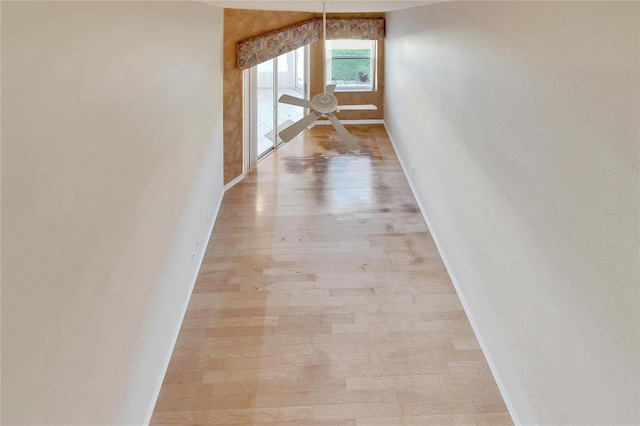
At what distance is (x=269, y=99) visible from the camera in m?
8.34

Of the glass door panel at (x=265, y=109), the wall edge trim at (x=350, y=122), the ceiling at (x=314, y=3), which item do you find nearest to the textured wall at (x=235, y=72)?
the glass door panel at (x=265, y=109)

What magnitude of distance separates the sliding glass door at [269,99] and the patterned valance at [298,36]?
1.12 ft

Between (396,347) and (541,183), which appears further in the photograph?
(396,347)

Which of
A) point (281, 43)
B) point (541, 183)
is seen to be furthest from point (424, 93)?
point (541, 183)

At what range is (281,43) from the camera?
24.4 feet

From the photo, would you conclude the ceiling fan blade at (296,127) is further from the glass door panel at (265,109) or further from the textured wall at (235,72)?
the glass door panel at (265,109)

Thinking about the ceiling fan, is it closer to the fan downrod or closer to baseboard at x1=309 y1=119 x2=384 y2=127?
the fan downrod

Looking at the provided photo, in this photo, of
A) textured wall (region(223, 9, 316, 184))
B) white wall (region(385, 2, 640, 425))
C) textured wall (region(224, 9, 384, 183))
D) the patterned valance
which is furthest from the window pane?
white wall (region(385, 2, 640, 425))

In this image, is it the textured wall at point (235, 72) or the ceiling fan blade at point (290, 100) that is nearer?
the ceiling fan blade at point (290, 100)

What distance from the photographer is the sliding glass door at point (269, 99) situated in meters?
7.34

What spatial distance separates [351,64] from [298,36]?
2.45 m

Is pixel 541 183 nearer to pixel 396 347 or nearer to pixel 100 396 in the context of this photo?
pixel 396 347

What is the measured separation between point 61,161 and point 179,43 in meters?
2.42

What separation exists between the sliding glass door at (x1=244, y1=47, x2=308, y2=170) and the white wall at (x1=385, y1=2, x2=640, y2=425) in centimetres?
318
